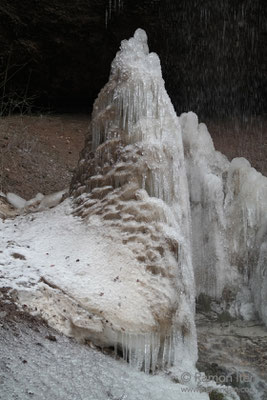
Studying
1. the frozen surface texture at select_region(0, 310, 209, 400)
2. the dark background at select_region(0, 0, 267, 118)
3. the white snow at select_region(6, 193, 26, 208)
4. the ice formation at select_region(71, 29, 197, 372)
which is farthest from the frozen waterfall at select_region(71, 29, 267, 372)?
the dark background at select_region(0, 0, 267, 118)

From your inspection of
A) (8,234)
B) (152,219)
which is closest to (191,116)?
(152,219)

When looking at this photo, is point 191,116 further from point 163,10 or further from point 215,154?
point 163,10

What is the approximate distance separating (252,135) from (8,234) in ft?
24.9

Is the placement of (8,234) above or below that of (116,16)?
below

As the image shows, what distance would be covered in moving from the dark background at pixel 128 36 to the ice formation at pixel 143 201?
4816mm

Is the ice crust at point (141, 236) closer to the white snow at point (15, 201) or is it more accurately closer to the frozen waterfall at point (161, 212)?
the frozen waterfall at point (161, 212)

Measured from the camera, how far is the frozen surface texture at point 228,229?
17.5ft

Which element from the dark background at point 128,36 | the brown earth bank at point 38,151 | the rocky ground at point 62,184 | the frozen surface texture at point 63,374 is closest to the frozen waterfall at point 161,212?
the frozen surface texture at point 63,374

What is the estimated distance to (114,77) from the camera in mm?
5051

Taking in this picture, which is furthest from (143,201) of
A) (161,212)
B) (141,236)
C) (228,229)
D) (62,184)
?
(62,184)

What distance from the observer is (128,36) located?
1070 cm

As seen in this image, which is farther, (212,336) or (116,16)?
(116,16)

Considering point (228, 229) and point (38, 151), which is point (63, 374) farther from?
point (38, 151)

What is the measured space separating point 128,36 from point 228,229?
6.11 m
